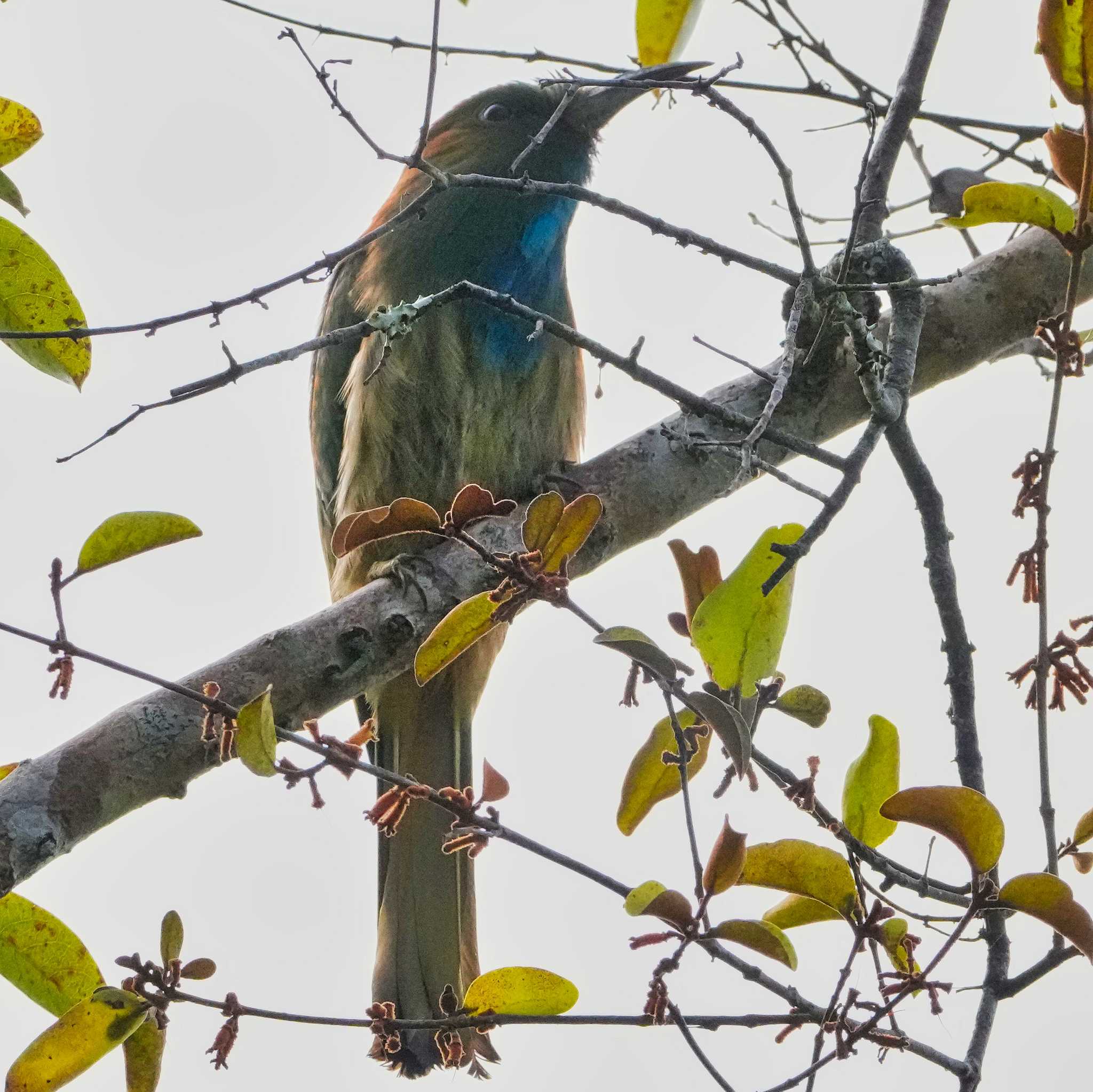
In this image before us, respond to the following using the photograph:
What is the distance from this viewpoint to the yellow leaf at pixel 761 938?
1556 mm

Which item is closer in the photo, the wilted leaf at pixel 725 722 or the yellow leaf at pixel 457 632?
the wilted leaf at pixel 725 722

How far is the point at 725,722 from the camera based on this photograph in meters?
1.55

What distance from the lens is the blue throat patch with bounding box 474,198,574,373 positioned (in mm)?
3371

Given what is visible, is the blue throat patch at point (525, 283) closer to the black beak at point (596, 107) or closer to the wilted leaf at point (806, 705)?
the black beak at point (596, 107)

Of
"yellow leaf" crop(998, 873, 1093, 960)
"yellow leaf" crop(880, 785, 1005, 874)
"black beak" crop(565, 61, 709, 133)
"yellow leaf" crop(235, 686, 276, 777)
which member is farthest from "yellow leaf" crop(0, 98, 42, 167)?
"black beak" crop(565, 61, 709, 133)

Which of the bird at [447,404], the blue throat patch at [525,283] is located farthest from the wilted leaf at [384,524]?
the blue throat patch at [525,283]

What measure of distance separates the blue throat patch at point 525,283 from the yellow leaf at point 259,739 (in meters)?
1.90

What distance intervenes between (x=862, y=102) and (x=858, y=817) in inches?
65.1

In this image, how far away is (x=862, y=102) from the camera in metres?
2.72

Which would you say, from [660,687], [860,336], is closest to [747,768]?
[660,687]

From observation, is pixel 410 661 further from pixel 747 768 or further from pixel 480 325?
pixel 480 325

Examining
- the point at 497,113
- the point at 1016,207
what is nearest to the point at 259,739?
the point at 1016,207

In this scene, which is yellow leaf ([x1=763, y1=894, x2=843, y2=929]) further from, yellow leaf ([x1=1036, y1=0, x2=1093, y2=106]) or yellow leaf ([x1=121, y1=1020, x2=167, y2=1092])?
yellow leaf ([x1=1036, y1=0, x2=1093, y2=106])

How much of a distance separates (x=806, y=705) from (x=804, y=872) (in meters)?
0.26
